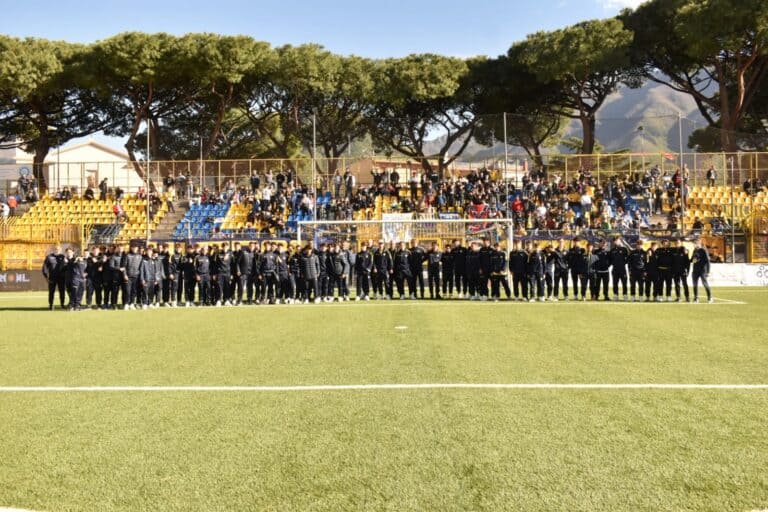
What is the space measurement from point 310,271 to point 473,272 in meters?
4.61

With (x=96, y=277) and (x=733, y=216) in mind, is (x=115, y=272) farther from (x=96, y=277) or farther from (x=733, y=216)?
(x=733, y=216)

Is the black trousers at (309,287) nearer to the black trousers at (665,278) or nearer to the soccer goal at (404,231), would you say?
the soccer goal at (404,231)

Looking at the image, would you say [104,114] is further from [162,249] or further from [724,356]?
[724,356]

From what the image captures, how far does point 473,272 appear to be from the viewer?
18.2 meters

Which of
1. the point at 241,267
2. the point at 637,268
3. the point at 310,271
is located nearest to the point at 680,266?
the point at 637,268

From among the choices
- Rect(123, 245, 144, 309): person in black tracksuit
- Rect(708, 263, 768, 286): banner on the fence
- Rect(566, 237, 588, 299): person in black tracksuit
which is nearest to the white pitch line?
Rect(123, 245, 144, 309): person in black tracksuit

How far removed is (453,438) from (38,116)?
Result: 45.1 metres

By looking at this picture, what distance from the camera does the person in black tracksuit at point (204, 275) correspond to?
57.7 feet

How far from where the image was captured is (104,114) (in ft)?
142

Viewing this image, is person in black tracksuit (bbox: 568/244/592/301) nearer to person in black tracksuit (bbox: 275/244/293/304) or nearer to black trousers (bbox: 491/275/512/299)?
black trousers (bbox: 491/275/512/299)

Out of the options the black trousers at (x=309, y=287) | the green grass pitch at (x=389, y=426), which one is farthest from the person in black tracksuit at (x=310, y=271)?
the green grass pitch at (x=389, y=426)

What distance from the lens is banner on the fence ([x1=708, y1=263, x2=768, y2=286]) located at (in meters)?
22.1

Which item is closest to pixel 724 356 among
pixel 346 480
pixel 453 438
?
pixel 453 438

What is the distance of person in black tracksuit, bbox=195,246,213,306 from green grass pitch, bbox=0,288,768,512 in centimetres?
707
